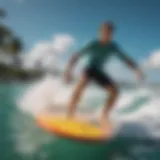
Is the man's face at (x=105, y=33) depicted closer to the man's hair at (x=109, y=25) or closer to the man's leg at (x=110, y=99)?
the man's hair at (x=109, y=25)

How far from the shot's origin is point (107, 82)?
4.09 feet

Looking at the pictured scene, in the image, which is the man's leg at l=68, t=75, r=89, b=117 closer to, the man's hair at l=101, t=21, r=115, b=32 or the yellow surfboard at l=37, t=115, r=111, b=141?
the yellow surfboard at l=37, t=115, r=111, b=141

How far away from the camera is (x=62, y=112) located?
1.23 meters

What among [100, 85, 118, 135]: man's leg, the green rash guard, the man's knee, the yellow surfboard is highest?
the green rash guard

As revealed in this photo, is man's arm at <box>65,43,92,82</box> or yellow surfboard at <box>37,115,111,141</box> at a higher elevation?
man's arm at <box>65,43,92,82</box>

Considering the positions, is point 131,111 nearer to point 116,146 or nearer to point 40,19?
point 116,146

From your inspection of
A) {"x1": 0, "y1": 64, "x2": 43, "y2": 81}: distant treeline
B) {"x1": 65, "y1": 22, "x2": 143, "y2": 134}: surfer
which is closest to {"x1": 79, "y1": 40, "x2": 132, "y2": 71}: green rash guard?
{"x1": 65, "y1": 22, "x2": 143, "y2": 134}: surfer

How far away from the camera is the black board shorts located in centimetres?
124

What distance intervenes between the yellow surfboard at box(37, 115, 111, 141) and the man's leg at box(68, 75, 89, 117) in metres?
0.04

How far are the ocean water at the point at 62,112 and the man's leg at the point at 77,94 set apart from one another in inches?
0.7

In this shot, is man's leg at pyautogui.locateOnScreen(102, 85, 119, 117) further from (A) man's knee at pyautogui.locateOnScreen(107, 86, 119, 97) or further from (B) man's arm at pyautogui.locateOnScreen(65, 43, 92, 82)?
(B) man's arm at pyautogui.locateOnScreen(65, 43, 92, 82)

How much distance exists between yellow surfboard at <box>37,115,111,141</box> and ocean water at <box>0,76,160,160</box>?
0.07ft

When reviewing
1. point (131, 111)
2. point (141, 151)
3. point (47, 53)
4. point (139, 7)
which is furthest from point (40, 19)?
point (141, 151)

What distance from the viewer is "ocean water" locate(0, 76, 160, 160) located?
3.98 ft
